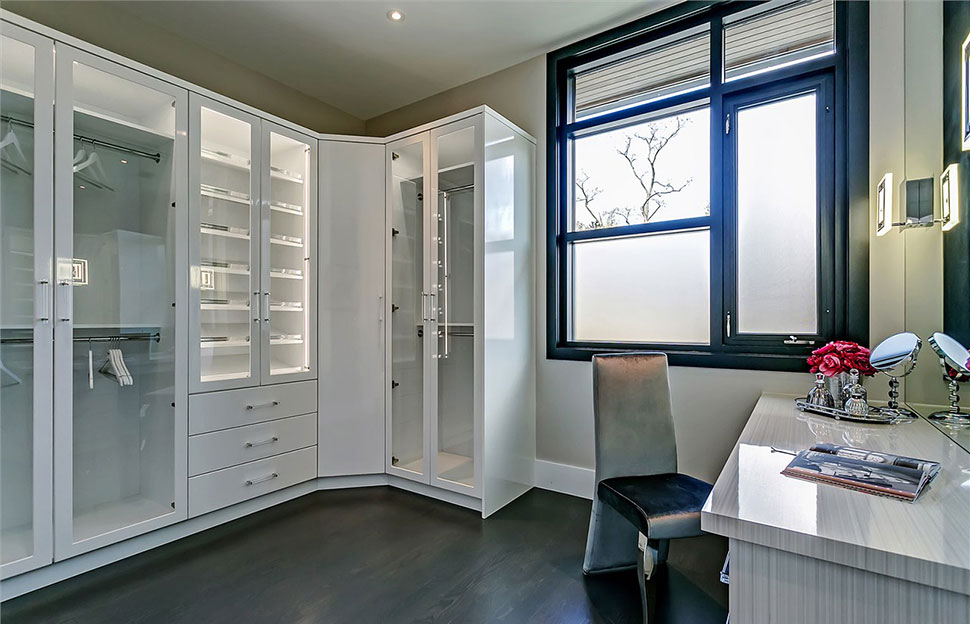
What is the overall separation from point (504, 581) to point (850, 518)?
1.48 meters

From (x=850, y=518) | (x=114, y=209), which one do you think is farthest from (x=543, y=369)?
(x=114, y=209)

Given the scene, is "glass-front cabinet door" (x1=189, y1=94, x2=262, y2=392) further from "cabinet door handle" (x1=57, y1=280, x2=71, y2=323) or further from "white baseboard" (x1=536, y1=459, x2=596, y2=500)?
"white baseboard" (x1=536, y1=459, x2=596, y2=500)

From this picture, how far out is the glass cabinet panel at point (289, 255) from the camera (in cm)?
291

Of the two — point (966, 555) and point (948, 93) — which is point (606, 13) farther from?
point (966, 555)

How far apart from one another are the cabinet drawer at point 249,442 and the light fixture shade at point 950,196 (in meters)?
3.49

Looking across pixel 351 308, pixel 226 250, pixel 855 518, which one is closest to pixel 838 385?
pixel 855 518

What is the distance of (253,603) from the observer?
5.98ft

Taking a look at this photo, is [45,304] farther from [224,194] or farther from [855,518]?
[855,518]

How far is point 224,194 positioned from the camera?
2660 millimetres

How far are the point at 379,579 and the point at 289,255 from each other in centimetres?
208

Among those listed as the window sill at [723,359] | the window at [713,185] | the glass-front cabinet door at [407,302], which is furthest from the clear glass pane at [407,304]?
the window sill at [723,359]

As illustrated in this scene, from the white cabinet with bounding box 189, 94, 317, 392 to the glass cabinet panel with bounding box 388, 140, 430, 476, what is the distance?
21.6 inches

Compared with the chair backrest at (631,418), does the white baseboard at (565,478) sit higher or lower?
lower

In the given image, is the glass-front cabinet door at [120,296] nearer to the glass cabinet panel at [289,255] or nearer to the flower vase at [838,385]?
the glass cabinet panel at [289,255]
